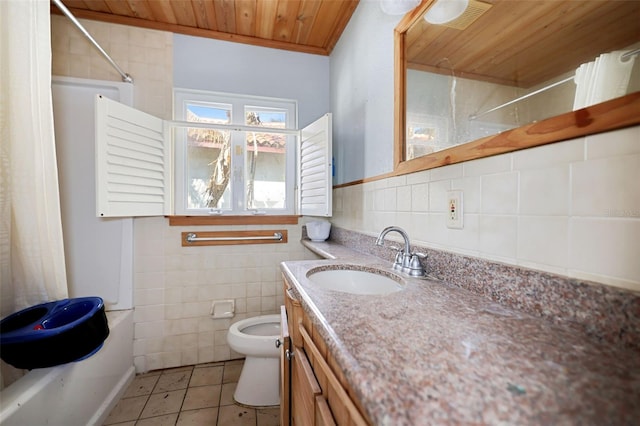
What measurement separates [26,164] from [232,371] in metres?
1.58

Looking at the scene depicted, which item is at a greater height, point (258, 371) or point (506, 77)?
point (506, 77)

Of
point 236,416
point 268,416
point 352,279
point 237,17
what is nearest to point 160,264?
point 236,416

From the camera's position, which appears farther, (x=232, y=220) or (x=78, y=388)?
(x=232, y=220)

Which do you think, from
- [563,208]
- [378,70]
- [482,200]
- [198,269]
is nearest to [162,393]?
[198,269]

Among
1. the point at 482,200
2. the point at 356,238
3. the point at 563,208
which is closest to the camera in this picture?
the point at 563,208

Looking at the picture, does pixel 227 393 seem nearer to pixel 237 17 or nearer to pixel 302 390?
pixel 302 390

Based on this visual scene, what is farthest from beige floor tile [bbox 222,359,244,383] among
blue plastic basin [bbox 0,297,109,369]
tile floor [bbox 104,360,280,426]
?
blue plastic basin [bbox 0,297,109,369]

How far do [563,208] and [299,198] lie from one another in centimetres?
161

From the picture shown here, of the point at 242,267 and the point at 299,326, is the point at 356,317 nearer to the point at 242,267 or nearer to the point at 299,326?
the point at 299,326

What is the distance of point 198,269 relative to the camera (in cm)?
183

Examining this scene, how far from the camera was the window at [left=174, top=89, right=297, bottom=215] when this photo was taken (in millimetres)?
1848

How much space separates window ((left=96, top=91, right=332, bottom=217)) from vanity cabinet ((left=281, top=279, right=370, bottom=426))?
88 cm

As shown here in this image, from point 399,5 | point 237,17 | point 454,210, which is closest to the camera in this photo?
point 454,210

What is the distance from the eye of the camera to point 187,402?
57.6 inches
